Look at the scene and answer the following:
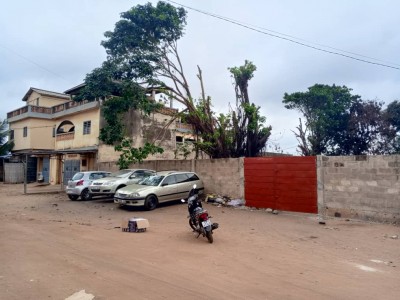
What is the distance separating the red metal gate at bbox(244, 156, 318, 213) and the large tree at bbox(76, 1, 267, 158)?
4.13 m

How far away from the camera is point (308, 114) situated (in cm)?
2925

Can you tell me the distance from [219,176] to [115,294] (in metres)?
11.3

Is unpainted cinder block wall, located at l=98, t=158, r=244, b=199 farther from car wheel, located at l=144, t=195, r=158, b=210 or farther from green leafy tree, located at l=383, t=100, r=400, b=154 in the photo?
green leafy tree, located at l=383, t=100, r=400, b=154

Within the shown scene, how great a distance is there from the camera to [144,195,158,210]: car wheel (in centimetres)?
1283

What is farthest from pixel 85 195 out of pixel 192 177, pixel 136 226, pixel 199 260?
pixel 199 260

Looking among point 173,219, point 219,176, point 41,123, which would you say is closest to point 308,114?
point 219,176

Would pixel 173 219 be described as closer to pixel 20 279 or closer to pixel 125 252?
pixel 125 252

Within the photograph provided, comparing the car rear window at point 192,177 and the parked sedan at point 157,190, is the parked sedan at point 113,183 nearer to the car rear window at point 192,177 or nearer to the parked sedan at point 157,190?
the parked sedan at point 157,190

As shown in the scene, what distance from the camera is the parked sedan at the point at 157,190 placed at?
12719 millimetres

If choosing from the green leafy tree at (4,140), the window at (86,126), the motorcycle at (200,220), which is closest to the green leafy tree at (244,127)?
the motorcycle at (200,220)

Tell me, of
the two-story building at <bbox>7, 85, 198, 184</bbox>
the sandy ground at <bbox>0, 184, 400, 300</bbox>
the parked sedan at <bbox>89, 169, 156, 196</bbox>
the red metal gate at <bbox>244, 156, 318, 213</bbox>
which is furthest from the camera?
the two-story building at <bbox>7, 85, 198, 184</bbox>

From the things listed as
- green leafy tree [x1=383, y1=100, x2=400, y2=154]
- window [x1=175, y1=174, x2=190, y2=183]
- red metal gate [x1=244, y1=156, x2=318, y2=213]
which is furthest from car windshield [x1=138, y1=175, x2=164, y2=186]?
green leafy tree [x1=383, y1=100, x2=400, y2=154]

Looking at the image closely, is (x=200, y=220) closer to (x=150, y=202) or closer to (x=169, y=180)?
(x=150, y=202)

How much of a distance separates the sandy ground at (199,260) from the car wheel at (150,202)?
91.6 inches
